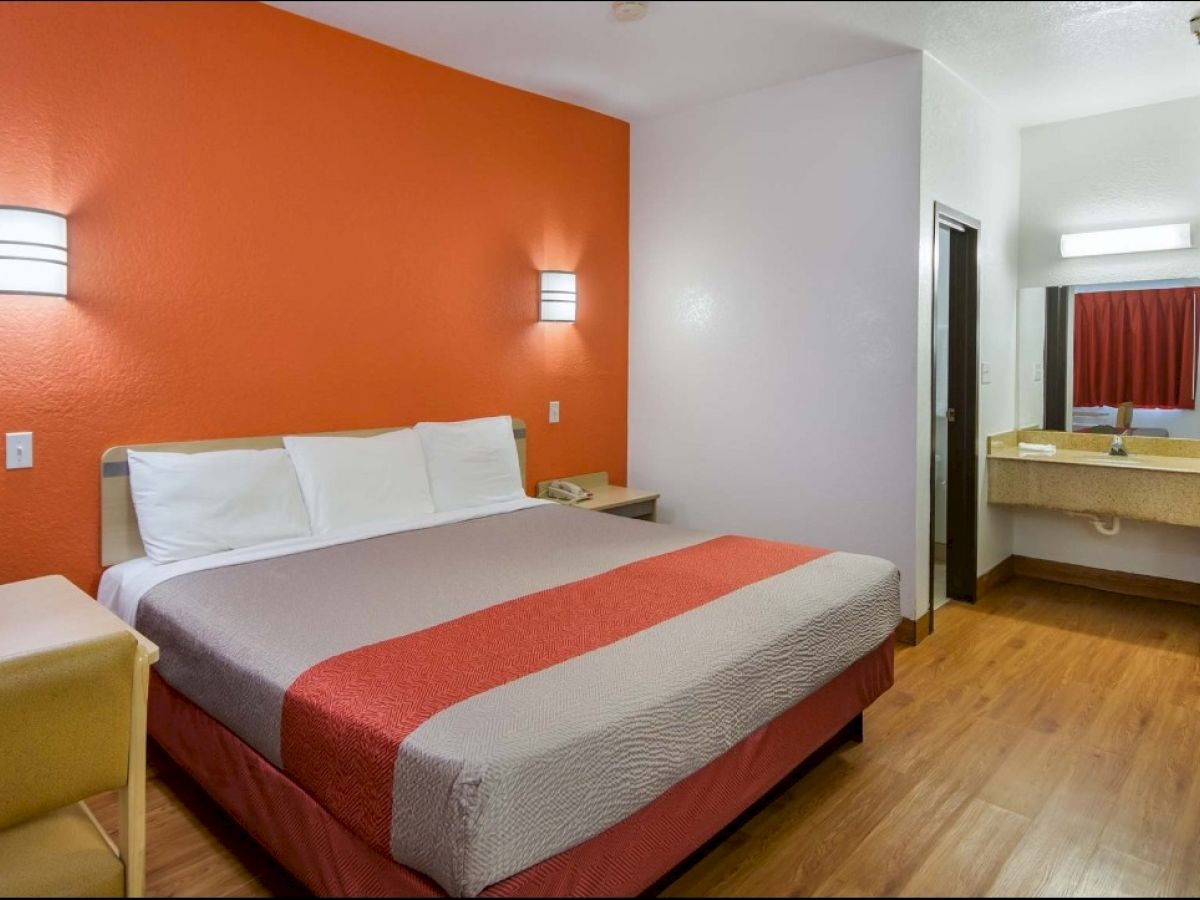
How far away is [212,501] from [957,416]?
319cm

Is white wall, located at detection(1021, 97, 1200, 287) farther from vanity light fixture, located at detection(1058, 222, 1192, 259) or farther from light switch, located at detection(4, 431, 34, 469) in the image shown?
light switch, located at detection(4, 431, 34, 469)

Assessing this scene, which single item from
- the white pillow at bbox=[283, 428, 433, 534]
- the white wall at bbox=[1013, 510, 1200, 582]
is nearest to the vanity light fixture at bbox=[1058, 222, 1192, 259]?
the white wall at bbox=[1013, 510, 1200, 582]

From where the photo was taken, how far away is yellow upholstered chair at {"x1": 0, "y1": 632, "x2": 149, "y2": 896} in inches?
53.9

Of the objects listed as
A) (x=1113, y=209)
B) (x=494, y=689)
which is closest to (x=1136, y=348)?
(x=1113, y=209)

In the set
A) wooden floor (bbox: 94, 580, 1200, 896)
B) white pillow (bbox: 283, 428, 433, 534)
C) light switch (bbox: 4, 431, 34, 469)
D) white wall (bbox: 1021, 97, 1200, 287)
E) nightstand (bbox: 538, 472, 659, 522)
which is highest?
white wall (bbox: 1021, 97, 1200, 287)

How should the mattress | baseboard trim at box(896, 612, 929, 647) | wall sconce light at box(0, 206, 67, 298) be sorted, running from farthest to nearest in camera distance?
baseboard trim at box(896, 612, 929, 647) < wall sconce light at box(0, 206, 67, 298) < the mattress

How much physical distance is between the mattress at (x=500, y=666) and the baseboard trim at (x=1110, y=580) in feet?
7.54

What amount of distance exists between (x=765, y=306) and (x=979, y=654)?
1699 millimetres

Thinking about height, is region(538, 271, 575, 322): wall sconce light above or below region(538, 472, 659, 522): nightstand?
above

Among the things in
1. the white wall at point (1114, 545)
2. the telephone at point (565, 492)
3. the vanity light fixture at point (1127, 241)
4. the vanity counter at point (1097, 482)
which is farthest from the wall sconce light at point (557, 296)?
the white wall at point (1114, 545)

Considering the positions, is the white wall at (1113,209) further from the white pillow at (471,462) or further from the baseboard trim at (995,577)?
the white pillow at (471,462)

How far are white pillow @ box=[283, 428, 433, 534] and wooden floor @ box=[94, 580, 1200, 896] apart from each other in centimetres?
88

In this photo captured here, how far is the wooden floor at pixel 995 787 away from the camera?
0.69 m

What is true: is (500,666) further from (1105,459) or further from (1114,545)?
(1114,545)
